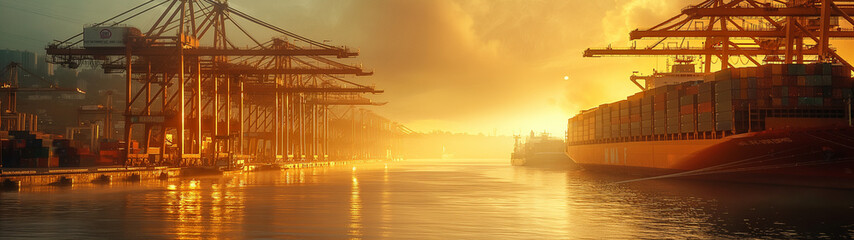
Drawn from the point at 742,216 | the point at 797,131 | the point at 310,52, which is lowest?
the point at 742,216

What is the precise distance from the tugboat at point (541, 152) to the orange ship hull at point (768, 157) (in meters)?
74.2

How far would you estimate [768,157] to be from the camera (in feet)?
141

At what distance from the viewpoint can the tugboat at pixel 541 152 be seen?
134000 millimetres

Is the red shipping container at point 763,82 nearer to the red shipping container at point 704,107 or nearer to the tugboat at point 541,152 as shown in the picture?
the red shipping container at point 704,107

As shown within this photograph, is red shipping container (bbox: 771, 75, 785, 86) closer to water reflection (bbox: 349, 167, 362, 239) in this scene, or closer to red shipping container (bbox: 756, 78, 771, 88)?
red shipping container (bbox: 756, 78, 771, 88)

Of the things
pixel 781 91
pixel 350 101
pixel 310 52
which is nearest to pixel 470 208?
pixel 781 91

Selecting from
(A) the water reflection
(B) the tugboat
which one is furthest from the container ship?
(B) the tugboat

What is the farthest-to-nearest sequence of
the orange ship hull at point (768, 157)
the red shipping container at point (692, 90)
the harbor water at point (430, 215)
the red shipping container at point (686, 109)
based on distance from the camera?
the red shipping container at point (686, 109), the red shipping container at point (692, 90), the orange ship hull at point (768, 157), the harbor water at point (430, 215)

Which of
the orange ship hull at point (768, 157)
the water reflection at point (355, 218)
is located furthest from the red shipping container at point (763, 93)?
the water reflection at point (355, 218)

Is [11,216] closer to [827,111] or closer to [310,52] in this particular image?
[827,111]

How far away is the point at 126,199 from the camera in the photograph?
34.3 metres

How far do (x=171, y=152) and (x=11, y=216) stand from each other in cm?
5812

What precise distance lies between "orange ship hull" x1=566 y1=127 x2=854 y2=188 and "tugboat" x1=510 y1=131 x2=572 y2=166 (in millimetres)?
74235

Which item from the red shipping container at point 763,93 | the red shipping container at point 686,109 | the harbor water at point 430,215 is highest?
the red shipping container at point 763,93
